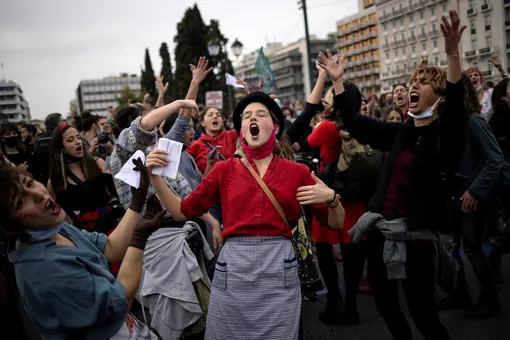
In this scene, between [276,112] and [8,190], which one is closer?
[8,190]

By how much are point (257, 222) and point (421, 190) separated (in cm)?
116

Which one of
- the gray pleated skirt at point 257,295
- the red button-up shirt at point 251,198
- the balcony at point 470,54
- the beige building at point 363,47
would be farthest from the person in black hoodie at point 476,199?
the beige building at point 363,47

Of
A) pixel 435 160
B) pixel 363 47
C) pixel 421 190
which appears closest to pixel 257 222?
pixel 421 190

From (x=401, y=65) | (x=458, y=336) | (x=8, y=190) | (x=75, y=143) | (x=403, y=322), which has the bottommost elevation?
(x=458, y=336)

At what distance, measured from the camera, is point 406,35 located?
3410 inches

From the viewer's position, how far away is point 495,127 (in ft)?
17.5

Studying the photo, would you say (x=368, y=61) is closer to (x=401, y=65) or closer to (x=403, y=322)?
(x=401, y=65)

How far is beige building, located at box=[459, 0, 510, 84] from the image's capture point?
197 feet

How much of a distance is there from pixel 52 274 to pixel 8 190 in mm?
397

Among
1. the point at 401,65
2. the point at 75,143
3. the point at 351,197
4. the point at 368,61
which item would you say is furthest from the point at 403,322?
the point at 368,61

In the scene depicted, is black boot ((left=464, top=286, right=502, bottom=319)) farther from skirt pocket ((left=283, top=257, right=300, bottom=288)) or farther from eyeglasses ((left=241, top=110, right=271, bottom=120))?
eyeglasses ((left=241, top=110, right=271, bottom=120))

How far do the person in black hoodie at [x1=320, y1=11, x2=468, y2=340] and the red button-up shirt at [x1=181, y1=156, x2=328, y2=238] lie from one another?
2.06ft

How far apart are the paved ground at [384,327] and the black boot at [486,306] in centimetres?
6

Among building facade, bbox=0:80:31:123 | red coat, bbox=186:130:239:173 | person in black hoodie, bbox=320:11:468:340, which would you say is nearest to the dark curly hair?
person in black hoodie, bbox=320:11:468:340
